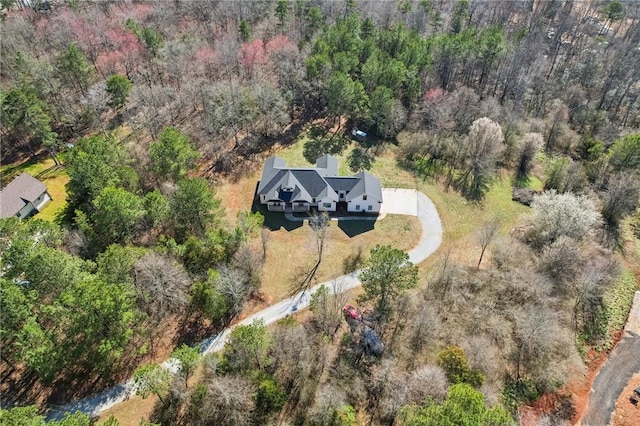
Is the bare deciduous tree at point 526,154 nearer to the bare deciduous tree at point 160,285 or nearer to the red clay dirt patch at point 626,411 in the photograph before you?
the red clay dirt patch at point 626,411

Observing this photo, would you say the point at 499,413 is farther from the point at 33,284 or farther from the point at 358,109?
the point at 358,109

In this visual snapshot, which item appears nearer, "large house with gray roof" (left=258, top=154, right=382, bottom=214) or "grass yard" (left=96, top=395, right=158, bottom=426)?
"grass yard" (left=96, top=395, right=158, bottom=426)

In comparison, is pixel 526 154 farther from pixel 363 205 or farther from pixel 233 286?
pixel 233 286

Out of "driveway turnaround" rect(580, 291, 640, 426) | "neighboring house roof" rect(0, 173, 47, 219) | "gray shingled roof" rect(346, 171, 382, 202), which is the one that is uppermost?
"neighboring house roof" rect(0, 173, 47, 219)

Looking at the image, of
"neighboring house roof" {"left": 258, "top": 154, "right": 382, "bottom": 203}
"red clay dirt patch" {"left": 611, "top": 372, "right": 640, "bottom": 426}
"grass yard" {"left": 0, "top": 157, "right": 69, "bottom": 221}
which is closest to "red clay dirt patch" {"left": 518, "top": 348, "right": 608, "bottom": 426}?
"red clay dirt patch" {"left": 611, "top": 372, "right": 640, "bottom": 426}

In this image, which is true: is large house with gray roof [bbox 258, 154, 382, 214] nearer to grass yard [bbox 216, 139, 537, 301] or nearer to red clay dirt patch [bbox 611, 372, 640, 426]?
grass yard [bbox 216, 139, 537, 301]

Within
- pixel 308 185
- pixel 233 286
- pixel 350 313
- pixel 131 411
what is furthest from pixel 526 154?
pixel 131 411

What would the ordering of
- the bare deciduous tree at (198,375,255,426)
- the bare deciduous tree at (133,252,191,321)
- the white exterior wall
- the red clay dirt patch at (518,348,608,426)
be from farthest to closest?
the white exterior wall < the bare deciduous tree at (133,252,191,321) < the red clay dirt patch at (518,348,608,426) < the bare deciduous tree at (198,375,255,426)
